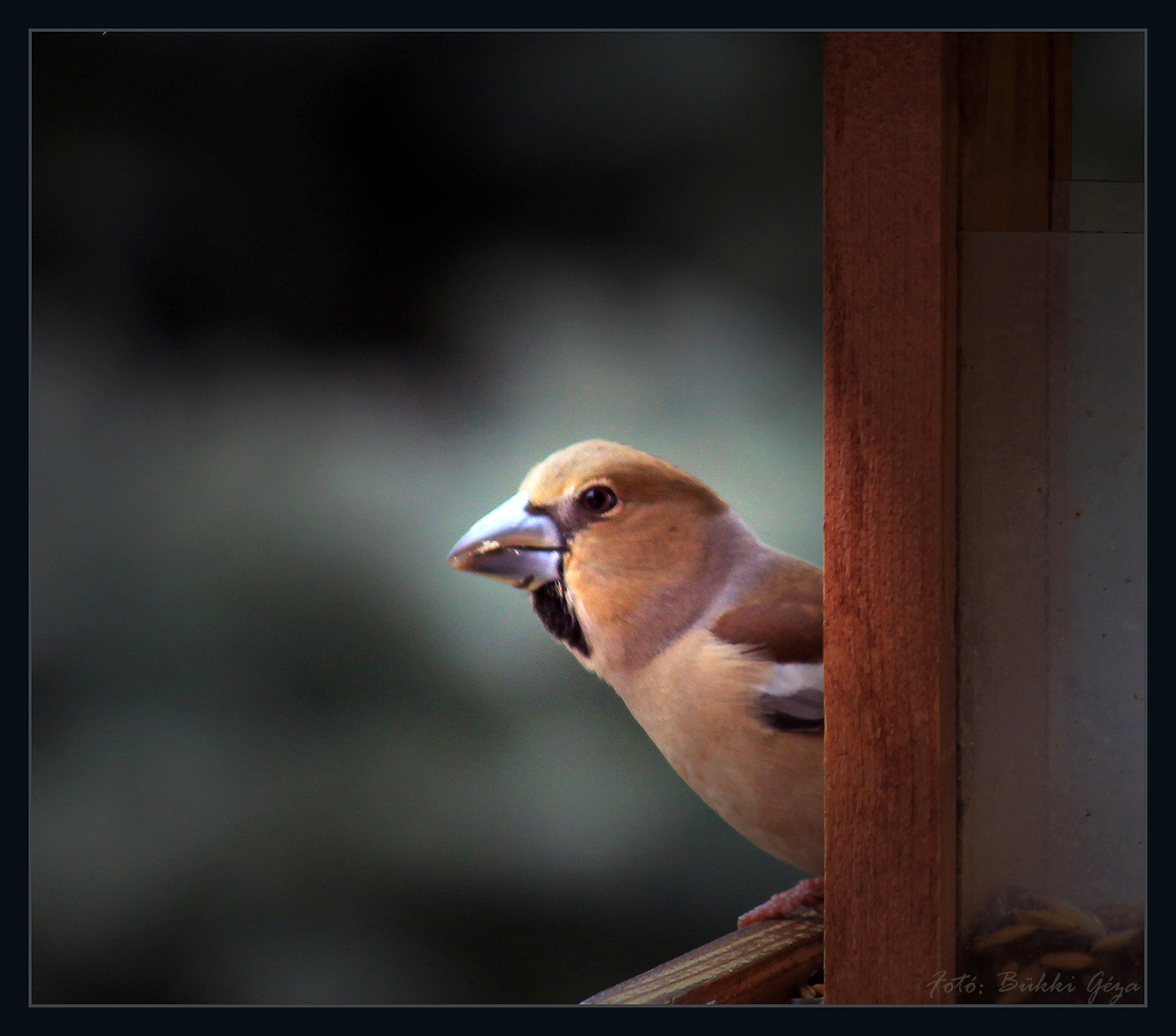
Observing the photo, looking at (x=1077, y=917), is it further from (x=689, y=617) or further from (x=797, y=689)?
(x=689, y=617)

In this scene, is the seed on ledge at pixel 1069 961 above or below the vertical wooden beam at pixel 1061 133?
below

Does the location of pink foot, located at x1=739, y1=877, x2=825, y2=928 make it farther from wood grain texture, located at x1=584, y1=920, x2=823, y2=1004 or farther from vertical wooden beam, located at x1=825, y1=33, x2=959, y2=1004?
vertical wooden beam, located at x1=825, y1=33, x2=959, y2=1004

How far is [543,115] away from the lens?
1739 millimetres

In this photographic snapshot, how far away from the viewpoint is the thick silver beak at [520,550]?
1.62 metres

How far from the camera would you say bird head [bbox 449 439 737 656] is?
1615 mm

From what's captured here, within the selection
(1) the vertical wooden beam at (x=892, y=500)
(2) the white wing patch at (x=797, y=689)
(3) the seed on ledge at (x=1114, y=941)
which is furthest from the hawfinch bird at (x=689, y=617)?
(3) the seed on ledge at (x=1114, y=941)

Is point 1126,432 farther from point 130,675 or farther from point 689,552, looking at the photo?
point 130,675

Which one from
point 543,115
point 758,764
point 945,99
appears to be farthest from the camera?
point 543,115

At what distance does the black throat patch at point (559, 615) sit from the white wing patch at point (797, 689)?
0.96 ft

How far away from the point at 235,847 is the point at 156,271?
989 mm

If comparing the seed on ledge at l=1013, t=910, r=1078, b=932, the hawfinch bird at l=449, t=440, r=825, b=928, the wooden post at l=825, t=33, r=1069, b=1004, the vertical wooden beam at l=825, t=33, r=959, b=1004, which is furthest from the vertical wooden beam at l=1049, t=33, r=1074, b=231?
the seed on ledge at l=1013, t=910, r=1078, b=932

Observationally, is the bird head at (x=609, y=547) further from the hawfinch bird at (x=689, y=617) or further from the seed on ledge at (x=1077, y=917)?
the seed on ledge at (x=1077, y=917)

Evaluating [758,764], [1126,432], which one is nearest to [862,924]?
[758,764]

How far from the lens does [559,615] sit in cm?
166
